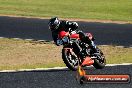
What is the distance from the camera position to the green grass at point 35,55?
1803 centimetres

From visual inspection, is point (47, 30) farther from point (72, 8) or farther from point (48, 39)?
point (72, 8)

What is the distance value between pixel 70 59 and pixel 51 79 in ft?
3.19

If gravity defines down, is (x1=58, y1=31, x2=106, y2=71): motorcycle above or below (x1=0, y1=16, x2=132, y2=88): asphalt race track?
above

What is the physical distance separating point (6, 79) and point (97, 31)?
1556cm

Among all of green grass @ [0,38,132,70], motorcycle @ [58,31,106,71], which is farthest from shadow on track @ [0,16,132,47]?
motorcycle @ [58,31,106,71]

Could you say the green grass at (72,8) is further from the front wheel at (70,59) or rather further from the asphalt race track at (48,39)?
the front wheel at (70,59)

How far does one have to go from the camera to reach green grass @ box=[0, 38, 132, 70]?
18.0m

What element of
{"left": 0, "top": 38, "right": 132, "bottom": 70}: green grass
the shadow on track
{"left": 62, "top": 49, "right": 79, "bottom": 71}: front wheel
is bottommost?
the shadow on track

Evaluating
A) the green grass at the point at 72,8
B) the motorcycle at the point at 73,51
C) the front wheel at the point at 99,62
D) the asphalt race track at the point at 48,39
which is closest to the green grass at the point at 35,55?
the asphalt race track at the point at 48,39

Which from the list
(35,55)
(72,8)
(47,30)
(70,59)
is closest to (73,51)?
(70,59)

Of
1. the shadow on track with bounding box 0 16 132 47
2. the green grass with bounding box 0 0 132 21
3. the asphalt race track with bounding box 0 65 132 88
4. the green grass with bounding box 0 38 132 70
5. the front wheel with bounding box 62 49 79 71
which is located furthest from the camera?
the green grass with bounding box 0 0 132 21

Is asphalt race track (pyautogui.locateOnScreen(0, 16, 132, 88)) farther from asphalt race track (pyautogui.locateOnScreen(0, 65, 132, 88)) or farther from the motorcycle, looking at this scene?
the motorcycle

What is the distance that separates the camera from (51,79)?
565 inches

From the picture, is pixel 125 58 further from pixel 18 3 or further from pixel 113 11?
pixel 18 3
